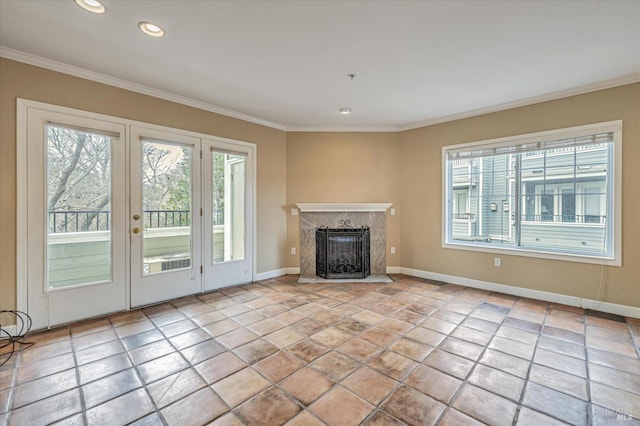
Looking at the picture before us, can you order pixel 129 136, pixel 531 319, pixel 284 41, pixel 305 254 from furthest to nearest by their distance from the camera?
1. pixel 305 254
2. pixel 129 136
3. pixel 531 319
4. pixel 284 41

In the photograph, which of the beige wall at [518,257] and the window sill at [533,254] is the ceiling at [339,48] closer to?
the beige wall at [518,257]

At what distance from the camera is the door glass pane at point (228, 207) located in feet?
13.3

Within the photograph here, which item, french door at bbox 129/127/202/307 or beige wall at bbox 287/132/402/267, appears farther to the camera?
beige wall at bbox 287/132/402/267

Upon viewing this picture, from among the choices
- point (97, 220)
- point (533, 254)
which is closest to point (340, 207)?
point (533, 254)

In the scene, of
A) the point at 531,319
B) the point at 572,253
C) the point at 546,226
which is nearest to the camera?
the point at 531,319

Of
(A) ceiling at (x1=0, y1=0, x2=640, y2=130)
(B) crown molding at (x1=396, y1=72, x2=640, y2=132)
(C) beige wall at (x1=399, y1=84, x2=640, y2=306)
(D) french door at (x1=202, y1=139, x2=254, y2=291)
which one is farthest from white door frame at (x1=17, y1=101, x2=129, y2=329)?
(B) crown molding at (x1=396, y1=72, x2=640, y2=132)

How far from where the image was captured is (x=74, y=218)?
9.50 feet

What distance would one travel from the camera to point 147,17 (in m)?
2.08

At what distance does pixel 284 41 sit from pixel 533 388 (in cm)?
320

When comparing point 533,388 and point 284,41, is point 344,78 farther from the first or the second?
point 533,388

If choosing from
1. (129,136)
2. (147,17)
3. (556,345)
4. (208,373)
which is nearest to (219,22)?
(147,17)

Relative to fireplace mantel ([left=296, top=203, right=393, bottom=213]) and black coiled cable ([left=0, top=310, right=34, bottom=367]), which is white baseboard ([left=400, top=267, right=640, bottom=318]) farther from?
black coiled cable ([left=0, top=310, right=34, bottom=367])

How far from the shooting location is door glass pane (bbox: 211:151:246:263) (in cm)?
404

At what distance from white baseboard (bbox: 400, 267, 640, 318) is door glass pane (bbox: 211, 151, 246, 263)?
2968 mm
